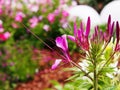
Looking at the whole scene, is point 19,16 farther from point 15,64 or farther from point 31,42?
point 15,64

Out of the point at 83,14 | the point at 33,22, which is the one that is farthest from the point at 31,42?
the point at 83,14

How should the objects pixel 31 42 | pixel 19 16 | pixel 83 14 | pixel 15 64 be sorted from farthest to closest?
pixel 83 14
pixel 19 16
pixel 31 42
pixel 15 64

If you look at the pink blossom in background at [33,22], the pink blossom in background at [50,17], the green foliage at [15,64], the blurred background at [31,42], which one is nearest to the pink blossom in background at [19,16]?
the blurred background at [31,42]

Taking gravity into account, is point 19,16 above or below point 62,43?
above

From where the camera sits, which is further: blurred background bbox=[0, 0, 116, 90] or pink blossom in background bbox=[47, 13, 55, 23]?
pink blossom in background bbox=[47, 13, 55, 23]

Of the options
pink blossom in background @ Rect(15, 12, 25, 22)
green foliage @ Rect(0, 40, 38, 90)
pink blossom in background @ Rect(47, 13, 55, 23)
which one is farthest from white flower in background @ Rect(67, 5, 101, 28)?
green foliage @ Rect(0, 40, 38, 90)

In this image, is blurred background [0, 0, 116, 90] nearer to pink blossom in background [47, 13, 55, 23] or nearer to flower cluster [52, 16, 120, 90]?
pink blossom in background [47, 13, 55, 23]

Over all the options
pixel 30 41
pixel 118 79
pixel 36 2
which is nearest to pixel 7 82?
pixel 30 41

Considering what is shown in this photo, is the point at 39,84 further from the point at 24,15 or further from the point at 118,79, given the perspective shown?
the point at 118,79

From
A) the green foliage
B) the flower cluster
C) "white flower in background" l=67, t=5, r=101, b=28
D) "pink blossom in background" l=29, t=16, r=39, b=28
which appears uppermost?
"white flower in background" l=67, t=5, r=101, b=28

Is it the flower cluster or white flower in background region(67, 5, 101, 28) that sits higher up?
white flower in background region(67, 5, 101, 28)

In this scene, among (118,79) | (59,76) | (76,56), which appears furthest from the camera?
(76,56)
